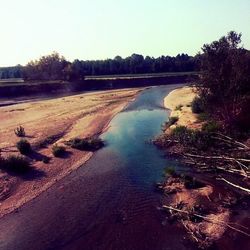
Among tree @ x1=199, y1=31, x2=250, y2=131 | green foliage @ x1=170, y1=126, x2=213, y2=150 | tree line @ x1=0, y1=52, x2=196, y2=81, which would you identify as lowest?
tree line @ x1=0, y1=52, x2=196, y2=81

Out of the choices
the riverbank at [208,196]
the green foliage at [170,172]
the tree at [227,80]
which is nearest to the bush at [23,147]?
the riverbank at [208,196]

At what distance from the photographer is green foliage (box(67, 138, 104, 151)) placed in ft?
115

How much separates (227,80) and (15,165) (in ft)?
61.7

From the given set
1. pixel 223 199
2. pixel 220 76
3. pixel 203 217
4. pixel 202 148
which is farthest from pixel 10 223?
pixel 220 76

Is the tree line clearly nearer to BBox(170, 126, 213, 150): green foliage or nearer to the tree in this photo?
the tree

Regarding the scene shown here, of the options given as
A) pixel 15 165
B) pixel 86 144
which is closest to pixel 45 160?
pixel 15 165

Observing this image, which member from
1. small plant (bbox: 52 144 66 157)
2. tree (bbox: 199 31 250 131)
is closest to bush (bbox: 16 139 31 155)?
small plant (bbox: 52 144 66 157)

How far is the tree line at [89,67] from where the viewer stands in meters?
114

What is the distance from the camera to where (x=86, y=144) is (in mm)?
35531

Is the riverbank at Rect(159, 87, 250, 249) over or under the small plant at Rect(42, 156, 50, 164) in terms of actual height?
over

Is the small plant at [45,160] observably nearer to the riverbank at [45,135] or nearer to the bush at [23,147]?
the riverbank at [45,135]

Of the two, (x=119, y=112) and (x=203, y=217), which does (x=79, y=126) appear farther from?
(x=203, y=217)

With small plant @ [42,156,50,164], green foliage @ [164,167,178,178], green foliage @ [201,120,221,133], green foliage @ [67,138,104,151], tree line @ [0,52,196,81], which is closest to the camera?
green foliage @ [164,167,178,178]

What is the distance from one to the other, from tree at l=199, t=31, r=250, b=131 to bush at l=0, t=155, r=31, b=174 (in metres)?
16.7
